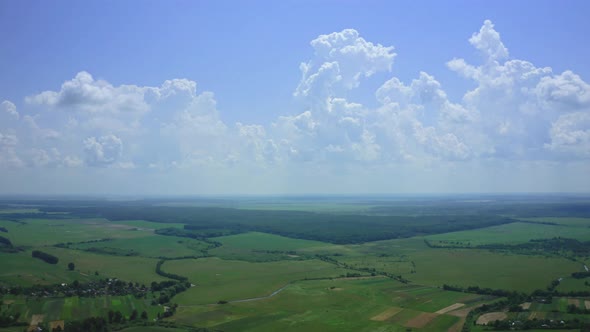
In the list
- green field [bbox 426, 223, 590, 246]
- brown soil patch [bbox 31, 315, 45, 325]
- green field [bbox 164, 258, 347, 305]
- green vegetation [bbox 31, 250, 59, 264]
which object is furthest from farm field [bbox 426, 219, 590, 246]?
brown soil patch [bbox 31, 315, 45, 325]

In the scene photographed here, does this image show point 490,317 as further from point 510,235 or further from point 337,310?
point 510,235

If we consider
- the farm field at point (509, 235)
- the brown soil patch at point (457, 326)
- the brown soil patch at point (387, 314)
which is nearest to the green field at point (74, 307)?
the brown soil patch at point (387, 314)

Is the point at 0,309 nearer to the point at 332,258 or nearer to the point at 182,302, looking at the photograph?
the point at 182,302

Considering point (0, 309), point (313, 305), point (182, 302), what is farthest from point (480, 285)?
point (0, 309)

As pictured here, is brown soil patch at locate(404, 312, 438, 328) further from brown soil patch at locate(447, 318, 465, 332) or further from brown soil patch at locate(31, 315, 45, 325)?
brown soil patch at locate(31, 315, 45, 325)

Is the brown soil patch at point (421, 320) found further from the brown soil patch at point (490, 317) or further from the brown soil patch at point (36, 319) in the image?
the brown soil patch at point (36, 319)

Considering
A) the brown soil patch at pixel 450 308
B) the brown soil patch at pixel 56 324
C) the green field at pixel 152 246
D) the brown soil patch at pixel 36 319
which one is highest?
the green field at pixel 152 246
